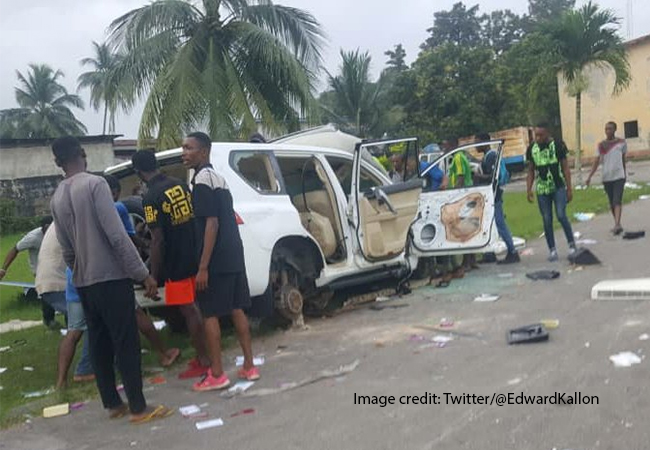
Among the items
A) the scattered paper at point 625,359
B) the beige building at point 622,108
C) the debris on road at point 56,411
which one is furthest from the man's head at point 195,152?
the beige building at point 622,108

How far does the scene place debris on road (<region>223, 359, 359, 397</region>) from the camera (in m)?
5.04

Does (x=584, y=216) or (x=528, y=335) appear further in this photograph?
(x=584, y=216)

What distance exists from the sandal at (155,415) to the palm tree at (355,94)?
28.4 meters

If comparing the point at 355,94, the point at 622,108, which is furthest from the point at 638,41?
the point at 355,94

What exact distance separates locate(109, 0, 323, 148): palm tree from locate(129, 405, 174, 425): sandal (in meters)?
10.9

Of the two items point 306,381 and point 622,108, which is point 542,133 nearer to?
point 306,381

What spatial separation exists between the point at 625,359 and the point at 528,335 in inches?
32.3

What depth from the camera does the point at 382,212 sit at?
787cm

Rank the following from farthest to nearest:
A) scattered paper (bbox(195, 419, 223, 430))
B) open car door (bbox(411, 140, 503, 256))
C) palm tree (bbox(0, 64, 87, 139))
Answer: palm tree (bbox(0, 64, 87, 139))
open car door (bbox(411, 140, 503, 256))
scattered paper (bbox(195, 419, 223, 430))

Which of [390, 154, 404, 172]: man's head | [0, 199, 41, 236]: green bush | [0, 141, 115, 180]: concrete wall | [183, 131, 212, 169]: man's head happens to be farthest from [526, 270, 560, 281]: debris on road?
[0, 141, 115, 180]: concrete wall

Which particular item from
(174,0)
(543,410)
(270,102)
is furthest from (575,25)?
(543,410)

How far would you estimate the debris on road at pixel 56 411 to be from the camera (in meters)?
5.08

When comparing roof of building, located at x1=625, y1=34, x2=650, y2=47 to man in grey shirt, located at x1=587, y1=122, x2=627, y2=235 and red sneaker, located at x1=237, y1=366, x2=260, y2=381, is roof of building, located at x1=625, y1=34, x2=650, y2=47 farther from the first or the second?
red sneaker, located at x1=237, y1=366, x2=260, y2=381

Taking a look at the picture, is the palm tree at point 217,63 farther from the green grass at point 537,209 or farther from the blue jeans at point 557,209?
the blue jeans at point 557,209
